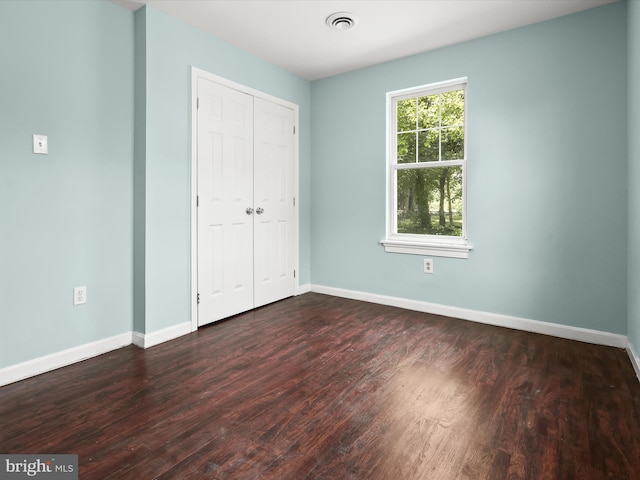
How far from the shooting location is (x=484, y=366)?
254 cm

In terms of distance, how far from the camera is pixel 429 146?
380 centimetres

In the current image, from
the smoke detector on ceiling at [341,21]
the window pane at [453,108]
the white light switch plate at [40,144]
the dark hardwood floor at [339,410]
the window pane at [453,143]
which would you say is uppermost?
the smoke detector on ceiling at [341,21]

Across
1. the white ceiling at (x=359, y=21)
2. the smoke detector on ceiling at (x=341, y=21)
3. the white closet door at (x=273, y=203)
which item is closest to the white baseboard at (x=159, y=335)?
the white closet door at (x=273, y=203)

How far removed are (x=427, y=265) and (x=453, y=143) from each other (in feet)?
4.00

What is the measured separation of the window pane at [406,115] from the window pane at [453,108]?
32 cm

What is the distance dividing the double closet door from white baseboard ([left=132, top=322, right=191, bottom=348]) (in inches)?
8.0

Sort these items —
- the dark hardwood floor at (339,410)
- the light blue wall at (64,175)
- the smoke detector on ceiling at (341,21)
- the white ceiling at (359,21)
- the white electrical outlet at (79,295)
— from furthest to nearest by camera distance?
the smoke detector on ceiling at (341,21)
the white ceiling at (359,21)
the white electrical outlet at (79,295)
the light blue wall at (64,175)
the dark hardwood floor at (339,410)

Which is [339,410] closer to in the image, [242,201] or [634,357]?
[634,357]

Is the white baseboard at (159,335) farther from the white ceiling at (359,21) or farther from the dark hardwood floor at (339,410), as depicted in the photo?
the white ceiling at (359,21)

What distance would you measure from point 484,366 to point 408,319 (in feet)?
3.51

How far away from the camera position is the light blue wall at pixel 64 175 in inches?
91.0

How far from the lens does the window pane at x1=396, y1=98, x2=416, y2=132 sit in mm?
3918

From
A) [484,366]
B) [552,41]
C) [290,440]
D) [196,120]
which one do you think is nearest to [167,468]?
[290,440]

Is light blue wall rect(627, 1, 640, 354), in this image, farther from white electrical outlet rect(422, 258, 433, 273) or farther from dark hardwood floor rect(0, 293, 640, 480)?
white electrical outlet rect(422, 258, 433, 273)
